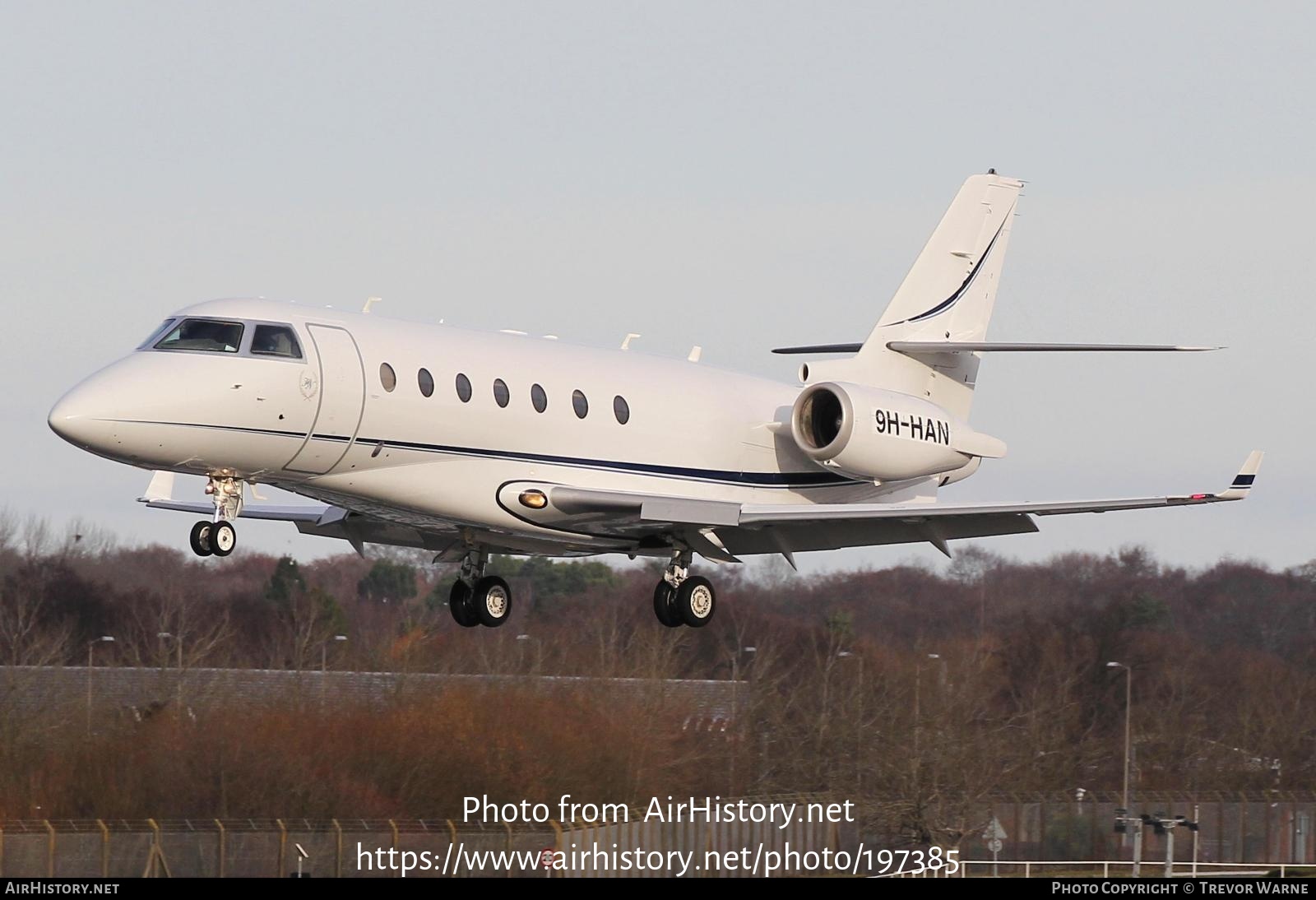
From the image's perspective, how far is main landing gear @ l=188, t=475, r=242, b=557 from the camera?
67.0 ft

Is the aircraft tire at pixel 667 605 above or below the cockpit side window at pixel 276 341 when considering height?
below

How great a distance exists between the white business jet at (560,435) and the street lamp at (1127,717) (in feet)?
51.4

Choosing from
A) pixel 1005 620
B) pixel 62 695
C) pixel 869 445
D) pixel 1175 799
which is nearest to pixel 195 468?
pixel 869 445

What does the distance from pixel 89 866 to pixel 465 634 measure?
17.6 m

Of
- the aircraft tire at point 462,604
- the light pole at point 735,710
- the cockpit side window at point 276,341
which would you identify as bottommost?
the light pole at point 735,710

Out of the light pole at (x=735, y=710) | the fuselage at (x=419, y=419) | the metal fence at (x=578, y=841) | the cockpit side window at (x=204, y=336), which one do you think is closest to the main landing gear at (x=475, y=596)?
the fuselage at (x=419, y=419)

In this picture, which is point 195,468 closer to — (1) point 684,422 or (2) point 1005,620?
(1) point 684,422

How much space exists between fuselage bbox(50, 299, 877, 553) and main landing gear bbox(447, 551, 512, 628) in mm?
783

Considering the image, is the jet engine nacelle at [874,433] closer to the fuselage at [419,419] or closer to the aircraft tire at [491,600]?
the fuselage at [419,419]

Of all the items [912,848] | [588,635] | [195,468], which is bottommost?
[912,848]

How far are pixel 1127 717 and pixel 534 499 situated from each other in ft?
76.1

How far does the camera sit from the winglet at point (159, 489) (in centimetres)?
2403

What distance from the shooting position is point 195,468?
20.5m

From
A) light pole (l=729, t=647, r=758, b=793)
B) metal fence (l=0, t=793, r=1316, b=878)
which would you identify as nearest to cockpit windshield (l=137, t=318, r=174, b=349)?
metal fence (l=0, t=793, r=1316, b=878)
